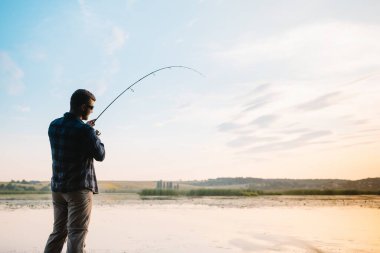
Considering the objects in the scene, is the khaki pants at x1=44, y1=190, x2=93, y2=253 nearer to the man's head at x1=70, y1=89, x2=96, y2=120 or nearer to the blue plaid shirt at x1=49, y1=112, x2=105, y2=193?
the blue plaid shirt at x1=49, y1=112, x2=105, y2=193

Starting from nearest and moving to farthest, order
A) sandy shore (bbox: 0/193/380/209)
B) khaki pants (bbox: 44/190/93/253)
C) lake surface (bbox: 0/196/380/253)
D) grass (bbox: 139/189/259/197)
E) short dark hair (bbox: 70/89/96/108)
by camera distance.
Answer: khaki pants (bbox: 44/190/93/253), short dark hair (bbox: 70/89/96/108), lake surface (bbox: 0/196/380/253), sandy shore (bbox: 0/193/380/209), grass (bbox: 139/189/259/197)

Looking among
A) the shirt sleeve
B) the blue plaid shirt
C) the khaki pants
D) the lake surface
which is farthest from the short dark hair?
the lake surface

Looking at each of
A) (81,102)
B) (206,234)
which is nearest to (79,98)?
(81,102)

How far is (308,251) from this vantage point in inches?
258

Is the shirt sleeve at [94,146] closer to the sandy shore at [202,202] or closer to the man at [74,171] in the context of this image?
the man at [74,171]

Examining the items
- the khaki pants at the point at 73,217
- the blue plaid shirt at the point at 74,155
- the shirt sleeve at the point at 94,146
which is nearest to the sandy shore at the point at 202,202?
the khaki pants at the point at 73,217

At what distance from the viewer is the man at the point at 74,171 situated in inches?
142

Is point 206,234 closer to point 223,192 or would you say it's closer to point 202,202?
point 202,202

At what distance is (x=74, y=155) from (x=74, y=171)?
15 centimetres

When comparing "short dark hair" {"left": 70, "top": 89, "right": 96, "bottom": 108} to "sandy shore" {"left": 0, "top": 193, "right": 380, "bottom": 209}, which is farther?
"sandy shore" {"left": 0, "top": 193, "right": 380, "bottom": 209}

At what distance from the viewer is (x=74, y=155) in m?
3.70

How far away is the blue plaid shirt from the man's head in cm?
12

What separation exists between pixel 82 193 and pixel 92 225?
639 centimetres

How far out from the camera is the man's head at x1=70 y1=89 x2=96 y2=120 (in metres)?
3.86
